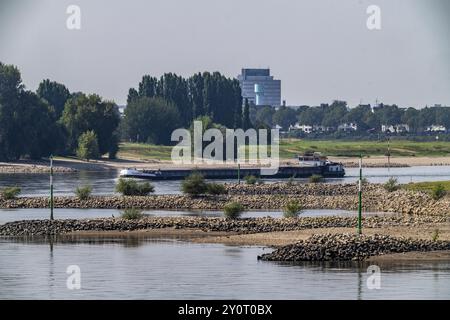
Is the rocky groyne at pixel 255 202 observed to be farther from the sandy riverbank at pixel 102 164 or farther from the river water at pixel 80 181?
the sandy riverbank at pixel 102 164

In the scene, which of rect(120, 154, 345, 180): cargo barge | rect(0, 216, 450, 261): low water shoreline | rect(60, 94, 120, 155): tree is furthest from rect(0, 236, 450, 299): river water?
rect(60, 94, 120, 155): tree

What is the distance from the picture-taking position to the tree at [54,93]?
7254 inches

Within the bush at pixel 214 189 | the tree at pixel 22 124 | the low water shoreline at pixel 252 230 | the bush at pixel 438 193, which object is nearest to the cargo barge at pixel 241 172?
the tree at pixel 22 124

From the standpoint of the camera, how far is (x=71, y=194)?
96.5 meters

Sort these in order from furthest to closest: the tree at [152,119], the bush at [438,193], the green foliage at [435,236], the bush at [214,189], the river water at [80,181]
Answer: the tree at [152,119]
the river water at [80,181]
the bush at [214,189]
the bush at [438,193]
the green foliage at [435,236]

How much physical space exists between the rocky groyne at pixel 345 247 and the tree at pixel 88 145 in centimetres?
10286

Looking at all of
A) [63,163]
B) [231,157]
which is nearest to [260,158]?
[231,157]

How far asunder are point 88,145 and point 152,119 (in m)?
28.1

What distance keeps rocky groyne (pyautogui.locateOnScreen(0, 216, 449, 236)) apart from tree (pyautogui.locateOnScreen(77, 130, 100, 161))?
286 ft

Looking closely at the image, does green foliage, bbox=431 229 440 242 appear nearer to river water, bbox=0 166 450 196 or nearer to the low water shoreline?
the low water shoreline

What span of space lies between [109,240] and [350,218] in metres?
13.6

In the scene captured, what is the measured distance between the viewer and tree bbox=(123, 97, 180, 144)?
18175cm

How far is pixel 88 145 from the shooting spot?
156 metres

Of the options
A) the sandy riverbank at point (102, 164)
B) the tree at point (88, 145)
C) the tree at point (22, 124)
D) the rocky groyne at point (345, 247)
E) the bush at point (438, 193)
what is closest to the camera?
the rocky groyne at point (345, 247)
